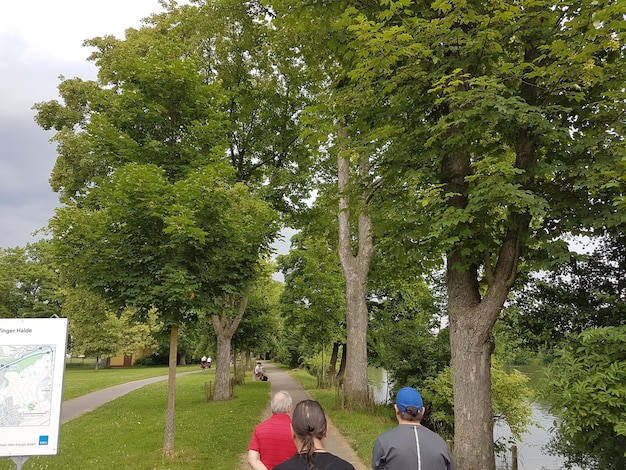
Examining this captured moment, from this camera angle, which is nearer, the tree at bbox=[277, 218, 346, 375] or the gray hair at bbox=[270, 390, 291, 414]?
the gray hair at bbox=[270, 390, 291, 414]

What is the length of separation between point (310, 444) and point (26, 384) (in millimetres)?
4265

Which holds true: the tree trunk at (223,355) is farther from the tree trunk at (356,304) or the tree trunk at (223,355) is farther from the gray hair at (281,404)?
the gray hair at (281,404)

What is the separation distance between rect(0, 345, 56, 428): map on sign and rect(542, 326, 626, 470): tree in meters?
6.09

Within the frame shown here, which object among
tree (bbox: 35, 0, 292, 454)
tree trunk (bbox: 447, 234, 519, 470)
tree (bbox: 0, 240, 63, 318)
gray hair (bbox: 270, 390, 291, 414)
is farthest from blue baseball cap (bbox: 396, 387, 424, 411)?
tree (bbox: 0, 240, 63, 318)

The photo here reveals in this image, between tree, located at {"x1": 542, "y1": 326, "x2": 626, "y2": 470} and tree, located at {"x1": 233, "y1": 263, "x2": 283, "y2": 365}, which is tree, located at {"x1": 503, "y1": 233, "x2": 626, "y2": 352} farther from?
tree, located at {"x1": 233, "y1": 263, "x2": 283, "y2": 365}

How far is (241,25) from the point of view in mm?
16266

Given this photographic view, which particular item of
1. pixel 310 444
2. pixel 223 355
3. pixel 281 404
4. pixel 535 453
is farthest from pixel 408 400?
pixel 535 453

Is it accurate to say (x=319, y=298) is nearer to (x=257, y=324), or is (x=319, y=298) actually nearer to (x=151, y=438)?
(x=257, y=324)

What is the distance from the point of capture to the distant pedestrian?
2676 millimetres

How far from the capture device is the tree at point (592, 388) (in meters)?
4.91

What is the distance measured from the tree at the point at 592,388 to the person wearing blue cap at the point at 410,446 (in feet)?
8.91

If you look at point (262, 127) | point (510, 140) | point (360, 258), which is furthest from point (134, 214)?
point (262, 127)

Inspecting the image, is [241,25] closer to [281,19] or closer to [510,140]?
[281,19]

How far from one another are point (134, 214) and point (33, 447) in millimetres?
4099
